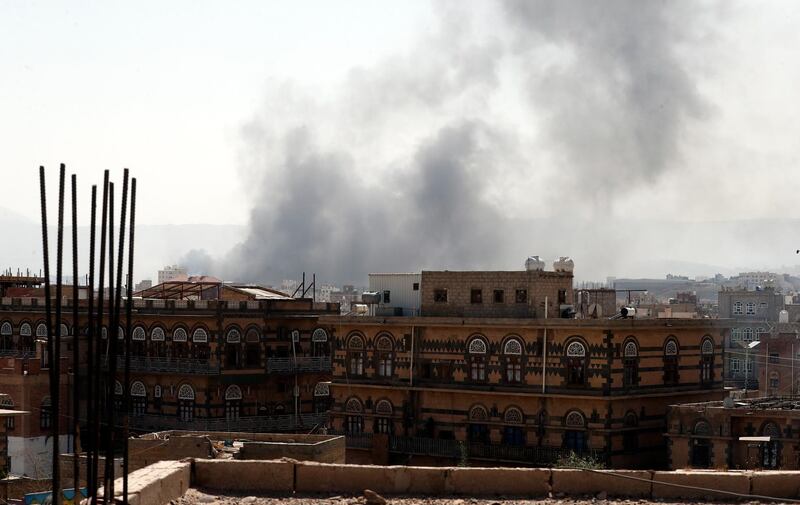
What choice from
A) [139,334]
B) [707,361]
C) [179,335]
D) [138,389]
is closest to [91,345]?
[707,361]

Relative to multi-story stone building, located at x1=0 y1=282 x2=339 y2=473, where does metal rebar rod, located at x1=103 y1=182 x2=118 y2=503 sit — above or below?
above

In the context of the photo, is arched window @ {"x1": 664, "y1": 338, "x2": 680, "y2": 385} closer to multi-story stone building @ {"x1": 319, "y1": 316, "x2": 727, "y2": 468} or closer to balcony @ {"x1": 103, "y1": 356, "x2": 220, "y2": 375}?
multi-story stone building @ {"x1": 319, "y1": 316, "x2": 727, "y2": 468}

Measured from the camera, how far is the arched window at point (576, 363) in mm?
43844

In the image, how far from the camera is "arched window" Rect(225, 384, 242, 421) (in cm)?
6056

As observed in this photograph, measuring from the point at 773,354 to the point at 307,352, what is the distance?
35.9m

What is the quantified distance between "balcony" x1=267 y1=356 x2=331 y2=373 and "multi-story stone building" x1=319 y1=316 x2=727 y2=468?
12.9m

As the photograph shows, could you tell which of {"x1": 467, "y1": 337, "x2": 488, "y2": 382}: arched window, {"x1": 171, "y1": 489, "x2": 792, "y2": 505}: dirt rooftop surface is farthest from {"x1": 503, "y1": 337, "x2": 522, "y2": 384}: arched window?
{"x1": 171, "y1": 489, "x2": 792, "y2": 505}: dirt rooftop surface

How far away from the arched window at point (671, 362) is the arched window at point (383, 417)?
10725mm

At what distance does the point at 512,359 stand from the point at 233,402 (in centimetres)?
2027

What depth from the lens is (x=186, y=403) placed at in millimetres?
60594

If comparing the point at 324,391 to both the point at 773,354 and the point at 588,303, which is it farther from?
the point at 773,354

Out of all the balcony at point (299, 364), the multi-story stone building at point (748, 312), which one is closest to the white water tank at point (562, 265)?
the balcony at point (299, 364)

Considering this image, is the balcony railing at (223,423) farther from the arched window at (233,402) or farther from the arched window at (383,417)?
the arched window at (383,417)

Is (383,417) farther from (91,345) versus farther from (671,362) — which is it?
(91,345)
